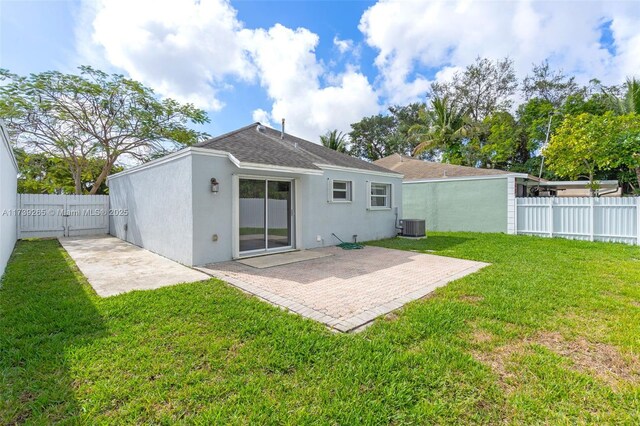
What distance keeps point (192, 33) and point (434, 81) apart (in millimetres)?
26703

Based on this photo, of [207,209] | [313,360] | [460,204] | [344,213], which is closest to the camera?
[313,360]

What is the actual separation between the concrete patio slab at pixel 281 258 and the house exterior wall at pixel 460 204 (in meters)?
9.52

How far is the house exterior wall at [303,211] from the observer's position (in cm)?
764

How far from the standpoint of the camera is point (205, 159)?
301 inches

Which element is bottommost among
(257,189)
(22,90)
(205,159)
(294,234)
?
(294,234)

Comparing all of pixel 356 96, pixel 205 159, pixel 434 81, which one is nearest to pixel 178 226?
pixel 205 159

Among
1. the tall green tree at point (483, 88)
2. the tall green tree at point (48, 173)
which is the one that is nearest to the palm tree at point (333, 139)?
the tall green tree at point (483, 88)

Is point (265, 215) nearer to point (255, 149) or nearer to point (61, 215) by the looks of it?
point (255, 149)

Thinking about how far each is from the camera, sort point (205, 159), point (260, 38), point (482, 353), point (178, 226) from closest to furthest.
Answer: point (482, 353) → point (205, 159) → point (178, 226) → point (260, 38)

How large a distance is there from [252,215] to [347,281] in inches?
154

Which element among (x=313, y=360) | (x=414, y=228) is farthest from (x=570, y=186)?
(x=313, y=360)

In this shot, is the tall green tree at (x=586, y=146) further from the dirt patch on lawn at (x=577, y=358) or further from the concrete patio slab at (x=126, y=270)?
the concrete patio slab at (x=126, y=270)

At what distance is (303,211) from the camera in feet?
32.5

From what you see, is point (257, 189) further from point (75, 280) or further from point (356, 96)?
point (356, 96)
